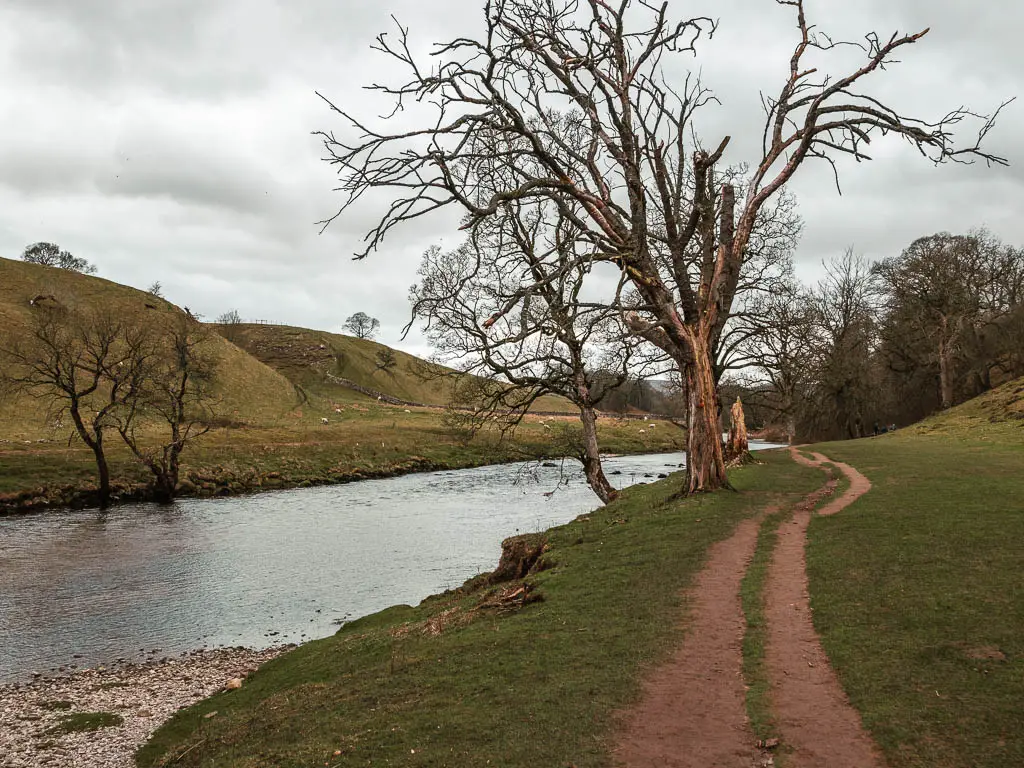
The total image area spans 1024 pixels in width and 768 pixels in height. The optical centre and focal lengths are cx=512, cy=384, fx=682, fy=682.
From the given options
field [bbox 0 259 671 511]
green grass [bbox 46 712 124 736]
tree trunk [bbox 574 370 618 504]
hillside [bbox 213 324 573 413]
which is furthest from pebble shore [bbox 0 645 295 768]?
hillside [bbox 213 324 573 413]

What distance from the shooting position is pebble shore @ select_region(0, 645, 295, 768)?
10.7m

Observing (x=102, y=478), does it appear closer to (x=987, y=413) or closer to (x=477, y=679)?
(x=477, y=679)

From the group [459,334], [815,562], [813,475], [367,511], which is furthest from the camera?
[367,511]

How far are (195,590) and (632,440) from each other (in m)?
62.0

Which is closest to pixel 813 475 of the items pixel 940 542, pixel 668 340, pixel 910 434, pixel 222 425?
pixel 668 340

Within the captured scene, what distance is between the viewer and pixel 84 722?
11.7m

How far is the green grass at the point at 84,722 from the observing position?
11500 millimetres

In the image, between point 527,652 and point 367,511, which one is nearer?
point 527,652

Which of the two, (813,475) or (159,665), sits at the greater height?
(813,475)

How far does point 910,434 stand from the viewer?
1834 inches

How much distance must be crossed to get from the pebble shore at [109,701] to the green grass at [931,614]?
34.6 ft

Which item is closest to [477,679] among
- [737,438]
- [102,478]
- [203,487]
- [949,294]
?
[737,438]

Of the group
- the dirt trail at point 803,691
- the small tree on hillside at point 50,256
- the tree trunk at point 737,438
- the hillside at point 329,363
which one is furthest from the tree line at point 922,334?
the small tree on hillside at point 50,256

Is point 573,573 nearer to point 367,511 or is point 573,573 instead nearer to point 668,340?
point 668,340
